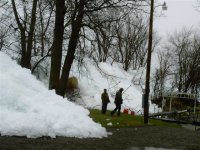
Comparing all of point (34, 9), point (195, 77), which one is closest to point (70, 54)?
point (34, 9)

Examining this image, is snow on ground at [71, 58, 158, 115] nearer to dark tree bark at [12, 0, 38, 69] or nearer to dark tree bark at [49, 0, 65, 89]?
dark tree bark at [12, 0, 38, 69]

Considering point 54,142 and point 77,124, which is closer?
point 54,142

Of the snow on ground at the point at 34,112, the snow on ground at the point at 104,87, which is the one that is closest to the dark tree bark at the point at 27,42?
the snow on ground at the point at 104,87

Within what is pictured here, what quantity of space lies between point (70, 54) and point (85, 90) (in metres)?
23.0

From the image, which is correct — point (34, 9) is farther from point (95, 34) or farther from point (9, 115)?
point (9, 115)

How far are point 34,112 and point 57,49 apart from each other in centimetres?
1164

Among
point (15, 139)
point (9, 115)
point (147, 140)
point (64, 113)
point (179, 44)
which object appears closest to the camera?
point (15, 139)

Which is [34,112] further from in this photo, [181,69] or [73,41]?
[181,69]

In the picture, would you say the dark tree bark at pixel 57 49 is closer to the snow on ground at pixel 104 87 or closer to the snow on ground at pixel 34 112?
the snow on ground at pixel 34 112

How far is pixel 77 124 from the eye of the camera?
1551 cm

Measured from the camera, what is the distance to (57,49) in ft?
86.1

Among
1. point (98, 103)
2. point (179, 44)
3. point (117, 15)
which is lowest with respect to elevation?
point (98, 103)

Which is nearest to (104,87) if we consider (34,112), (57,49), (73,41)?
(73,41)

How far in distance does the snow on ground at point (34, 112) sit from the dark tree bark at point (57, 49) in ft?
26.9
